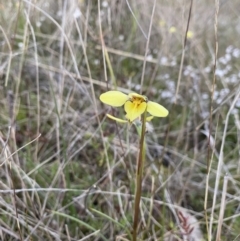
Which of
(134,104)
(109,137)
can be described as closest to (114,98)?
(134,104)

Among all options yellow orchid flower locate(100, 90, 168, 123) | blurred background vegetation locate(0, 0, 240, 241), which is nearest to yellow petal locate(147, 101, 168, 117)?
yellow orchid flower locate(100, 90, 168, 123)

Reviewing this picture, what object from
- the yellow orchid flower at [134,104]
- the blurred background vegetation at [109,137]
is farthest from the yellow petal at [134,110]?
the blurred background vegetation at [109,137]

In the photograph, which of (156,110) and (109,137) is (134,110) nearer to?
(156,110)

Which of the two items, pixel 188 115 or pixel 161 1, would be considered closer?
pixel 188 115

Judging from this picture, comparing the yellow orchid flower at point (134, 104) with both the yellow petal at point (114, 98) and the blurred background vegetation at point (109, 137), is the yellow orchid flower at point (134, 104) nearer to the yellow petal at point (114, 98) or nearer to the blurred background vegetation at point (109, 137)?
the yellow petal at point (114, 98)

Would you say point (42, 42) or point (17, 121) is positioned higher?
point (42, 42)

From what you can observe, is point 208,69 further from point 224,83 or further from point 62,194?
point 62,194

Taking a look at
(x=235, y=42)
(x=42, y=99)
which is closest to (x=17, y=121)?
(x=42, y=99)

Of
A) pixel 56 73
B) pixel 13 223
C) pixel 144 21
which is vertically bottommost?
pixel 13 223

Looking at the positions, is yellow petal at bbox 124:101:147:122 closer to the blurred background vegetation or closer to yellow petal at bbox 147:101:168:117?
yellow petal at bbox 147:101:168:117
